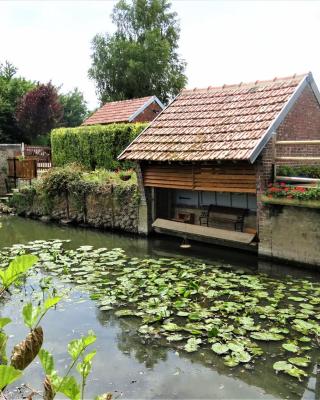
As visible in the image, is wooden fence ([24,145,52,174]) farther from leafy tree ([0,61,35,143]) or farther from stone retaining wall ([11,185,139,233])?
leafy tree ([0,61,35,143])

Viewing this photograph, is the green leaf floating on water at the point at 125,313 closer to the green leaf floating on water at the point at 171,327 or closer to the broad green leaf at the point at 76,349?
the green leaf floating on water at the point at 171,327

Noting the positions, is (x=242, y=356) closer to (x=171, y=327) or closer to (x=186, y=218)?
(x=171, y=327)

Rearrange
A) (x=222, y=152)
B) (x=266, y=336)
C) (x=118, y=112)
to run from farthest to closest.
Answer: (x=118, y=112) → (x=222, y=152) → (x=266, y=336)

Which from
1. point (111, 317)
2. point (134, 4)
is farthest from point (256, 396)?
point (134, 4)

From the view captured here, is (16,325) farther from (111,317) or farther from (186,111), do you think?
(186,111)

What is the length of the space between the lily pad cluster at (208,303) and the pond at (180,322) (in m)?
0.02

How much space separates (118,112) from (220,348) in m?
19.2

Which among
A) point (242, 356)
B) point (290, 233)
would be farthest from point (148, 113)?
point (242, 356)

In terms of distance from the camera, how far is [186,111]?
44.1 ft

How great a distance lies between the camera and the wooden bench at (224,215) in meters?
11.7

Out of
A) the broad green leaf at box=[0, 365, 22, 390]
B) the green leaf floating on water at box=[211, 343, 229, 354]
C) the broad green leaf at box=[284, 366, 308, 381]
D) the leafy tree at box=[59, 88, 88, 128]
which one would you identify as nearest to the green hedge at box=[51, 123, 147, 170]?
the green leaf floating on water at box=[211, 343, 229, 354]

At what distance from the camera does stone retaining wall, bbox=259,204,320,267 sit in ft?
30.6

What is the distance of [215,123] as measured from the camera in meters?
12.0

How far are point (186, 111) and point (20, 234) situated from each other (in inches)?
294
